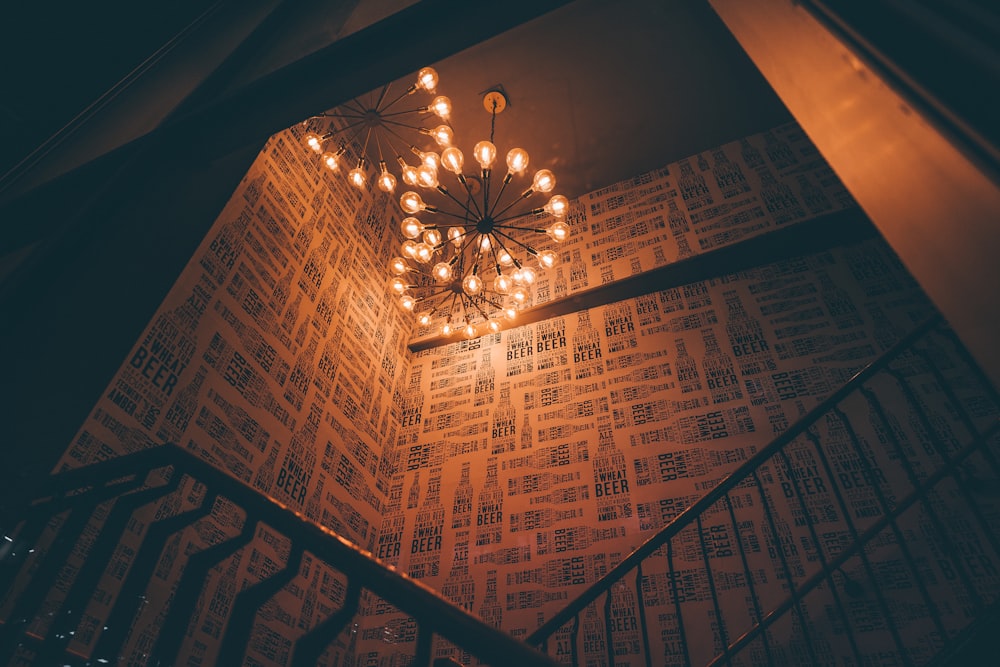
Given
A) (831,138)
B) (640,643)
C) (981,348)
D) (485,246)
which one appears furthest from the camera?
(485,246)

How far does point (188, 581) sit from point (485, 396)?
367 cm

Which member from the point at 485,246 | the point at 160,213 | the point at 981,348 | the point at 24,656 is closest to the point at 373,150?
the point at 485,246

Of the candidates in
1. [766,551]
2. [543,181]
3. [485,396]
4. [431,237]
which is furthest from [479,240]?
[766,551]

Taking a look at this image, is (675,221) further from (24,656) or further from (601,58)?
(24,656)

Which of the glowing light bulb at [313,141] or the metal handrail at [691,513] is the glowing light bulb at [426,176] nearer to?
the glowing light bulb at [313,141]

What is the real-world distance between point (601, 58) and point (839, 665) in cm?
491

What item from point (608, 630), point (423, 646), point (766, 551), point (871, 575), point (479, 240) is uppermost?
point (479, 240)

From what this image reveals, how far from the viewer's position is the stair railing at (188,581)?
105 centimetres

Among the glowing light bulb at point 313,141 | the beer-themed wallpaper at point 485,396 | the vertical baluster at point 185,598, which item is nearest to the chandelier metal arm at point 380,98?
the glowing light bulb at point 313,141

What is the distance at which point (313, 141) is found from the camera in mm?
4543

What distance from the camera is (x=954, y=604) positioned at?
280 centimetres

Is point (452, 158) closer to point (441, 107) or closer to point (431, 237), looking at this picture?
point (441, 107)

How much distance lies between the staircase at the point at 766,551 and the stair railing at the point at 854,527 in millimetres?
10

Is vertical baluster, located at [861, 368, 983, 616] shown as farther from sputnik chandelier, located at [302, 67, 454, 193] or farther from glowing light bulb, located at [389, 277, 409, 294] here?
sputnik chandelier, located at [302, 67, 454, 193]
